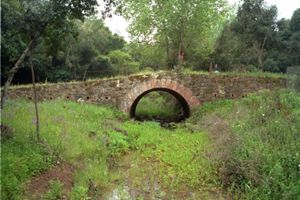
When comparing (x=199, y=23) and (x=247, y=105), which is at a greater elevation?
(x=199, y=23)

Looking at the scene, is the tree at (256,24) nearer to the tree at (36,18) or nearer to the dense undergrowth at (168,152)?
the dense undergrowth at (168,152)

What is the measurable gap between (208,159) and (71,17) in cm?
478

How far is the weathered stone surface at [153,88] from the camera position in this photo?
679 inches

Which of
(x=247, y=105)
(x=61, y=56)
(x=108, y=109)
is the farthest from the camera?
(x=61, y=56)

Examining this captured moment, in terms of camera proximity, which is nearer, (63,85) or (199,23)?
(63,85)

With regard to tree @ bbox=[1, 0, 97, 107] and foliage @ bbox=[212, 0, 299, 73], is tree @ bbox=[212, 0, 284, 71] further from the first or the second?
tree @ bbox=[1, 0, 97, 107]

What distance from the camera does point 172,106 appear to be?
2519cm

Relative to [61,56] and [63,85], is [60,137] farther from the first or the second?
[61,56]

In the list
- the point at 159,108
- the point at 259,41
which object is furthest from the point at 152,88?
the point at 259,41

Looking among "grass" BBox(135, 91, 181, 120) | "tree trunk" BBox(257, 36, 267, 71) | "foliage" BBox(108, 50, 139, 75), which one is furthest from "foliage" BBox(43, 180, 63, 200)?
"foliage" BBox(108, 50, 139, 75)

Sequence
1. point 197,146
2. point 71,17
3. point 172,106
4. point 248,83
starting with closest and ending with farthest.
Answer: point 71,17, point 197,146, point 248,83, point 172,106

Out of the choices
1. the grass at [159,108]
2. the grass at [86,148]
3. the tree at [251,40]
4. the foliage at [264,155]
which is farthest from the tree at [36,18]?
the tree at [251,40]

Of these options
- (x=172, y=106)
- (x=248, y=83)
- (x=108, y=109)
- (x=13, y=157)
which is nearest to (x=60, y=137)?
(x=13, y=157)

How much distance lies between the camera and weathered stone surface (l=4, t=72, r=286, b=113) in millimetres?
17234
